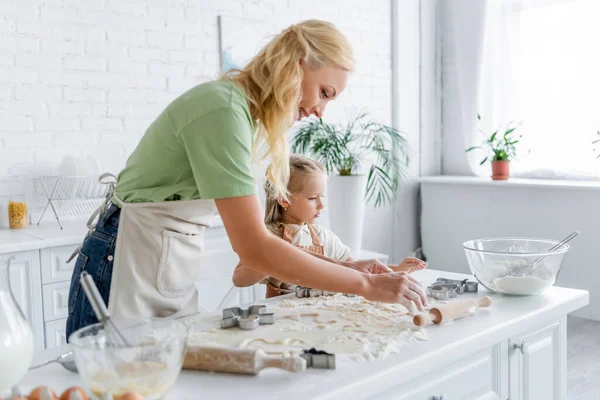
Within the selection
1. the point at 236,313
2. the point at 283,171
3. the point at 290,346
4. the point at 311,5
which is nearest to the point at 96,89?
the point at 311,5

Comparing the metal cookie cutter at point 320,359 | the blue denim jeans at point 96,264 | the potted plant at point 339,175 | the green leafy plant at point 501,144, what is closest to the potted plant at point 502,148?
the green leafy plant at point 501,144

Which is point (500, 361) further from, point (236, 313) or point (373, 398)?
point (236, 313)

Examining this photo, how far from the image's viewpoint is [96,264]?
5.47ft

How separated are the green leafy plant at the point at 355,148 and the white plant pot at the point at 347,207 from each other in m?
0.08

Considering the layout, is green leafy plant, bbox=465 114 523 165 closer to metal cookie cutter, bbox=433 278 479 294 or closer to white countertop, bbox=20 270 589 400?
metal cookie cutter, bbox=433 278 479 294

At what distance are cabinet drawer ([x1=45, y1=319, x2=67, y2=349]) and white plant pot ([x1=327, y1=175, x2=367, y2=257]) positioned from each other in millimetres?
1719

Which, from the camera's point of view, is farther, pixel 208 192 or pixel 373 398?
pixel 208 192

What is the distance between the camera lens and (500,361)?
1530mm

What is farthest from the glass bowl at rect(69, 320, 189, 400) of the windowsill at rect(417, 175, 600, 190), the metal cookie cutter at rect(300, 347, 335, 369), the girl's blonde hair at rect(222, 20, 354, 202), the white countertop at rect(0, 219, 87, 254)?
the windowsill at rect(417, 175, 600, 190)

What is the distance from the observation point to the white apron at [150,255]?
1.60 metres

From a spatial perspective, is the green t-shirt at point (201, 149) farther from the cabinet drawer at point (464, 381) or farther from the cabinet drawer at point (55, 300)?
the cabinet drawer at point (55, 300)

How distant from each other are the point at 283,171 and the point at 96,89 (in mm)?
2041

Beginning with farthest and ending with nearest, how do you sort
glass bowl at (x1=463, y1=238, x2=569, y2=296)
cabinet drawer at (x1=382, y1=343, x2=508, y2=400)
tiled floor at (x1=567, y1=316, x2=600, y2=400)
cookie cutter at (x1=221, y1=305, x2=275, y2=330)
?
tiled floor at (x1=567, y1=316, x2=600, y2=400), glass bowl at (x1=463, y1=238, x2=569, y2=296), cookie cutter at (x1=221, y1=305, x2=275, y2=330), cabinet drawer at (x1=382, y1=343, x2=508, y2=400)

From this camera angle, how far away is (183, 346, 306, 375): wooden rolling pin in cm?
117
